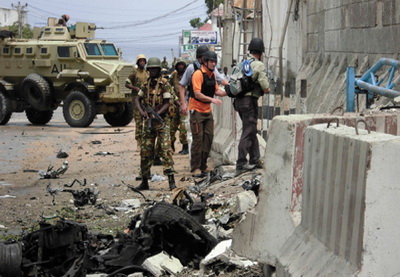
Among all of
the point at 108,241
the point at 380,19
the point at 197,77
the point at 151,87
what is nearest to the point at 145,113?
the point at 151,87

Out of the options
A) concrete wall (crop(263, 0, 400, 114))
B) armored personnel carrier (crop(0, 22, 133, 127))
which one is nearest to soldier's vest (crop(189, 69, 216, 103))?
concrete wall (crop(263, 0, 400, 114))

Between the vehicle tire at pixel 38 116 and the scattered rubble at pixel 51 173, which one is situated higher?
the scattered rubble at pixel 51 173

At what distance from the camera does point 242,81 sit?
10.9 metres

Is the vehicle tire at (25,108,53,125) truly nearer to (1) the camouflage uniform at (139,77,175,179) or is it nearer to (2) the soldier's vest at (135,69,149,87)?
(2) the soldier's vest at (135,69,149,87)

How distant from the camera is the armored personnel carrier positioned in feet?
83.6

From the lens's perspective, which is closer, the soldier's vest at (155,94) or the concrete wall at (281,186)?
the concrete wall at (281,186)

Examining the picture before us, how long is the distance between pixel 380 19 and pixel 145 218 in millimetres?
5885

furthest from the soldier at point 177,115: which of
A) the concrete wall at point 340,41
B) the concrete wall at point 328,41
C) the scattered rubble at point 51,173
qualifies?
the scattered rubble at point 51,173

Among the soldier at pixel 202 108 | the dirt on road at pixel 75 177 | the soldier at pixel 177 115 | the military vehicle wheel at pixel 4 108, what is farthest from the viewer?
the military vehicle wheel at pixel 4 108

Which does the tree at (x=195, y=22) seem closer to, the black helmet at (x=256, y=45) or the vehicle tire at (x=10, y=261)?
the black helmet at (x=256, y=45)

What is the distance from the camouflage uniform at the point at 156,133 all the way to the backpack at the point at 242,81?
799 millimetres

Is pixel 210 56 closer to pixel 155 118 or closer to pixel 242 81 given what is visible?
pixel 242 81

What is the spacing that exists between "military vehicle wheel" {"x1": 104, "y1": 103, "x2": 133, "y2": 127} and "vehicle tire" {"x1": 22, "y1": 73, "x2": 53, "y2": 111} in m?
1.91

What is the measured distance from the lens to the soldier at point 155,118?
36.0ft
